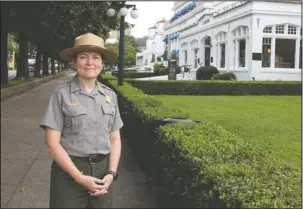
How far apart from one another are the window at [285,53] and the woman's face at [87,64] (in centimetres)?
2761

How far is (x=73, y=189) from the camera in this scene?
7.95 feet

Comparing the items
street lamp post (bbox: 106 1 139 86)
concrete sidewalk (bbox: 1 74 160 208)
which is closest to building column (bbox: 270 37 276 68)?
street lamp post (bbox: 106 1 139 86)

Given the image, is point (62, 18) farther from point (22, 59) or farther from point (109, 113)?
point (109, 113)

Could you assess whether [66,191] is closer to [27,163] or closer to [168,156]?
[168,156]

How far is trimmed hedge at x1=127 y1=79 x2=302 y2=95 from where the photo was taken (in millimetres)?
21453

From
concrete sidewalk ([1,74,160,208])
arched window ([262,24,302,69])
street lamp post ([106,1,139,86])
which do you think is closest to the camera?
concrete sidewalk ([1,74,160,208])

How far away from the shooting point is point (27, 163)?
16.6ft

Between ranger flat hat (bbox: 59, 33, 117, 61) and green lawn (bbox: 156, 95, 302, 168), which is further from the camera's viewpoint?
green lawn (bbox: 156, 95, 302, 168)

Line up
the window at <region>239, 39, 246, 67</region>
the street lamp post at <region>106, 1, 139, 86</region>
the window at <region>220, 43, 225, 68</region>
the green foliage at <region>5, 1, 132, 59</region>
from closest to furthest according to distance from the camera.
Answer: the street lamp post at <region>106, 1, 139, 86</region>
the green foliage at <region>5, 1, 132, 59</region>
the window at <region>239, 39, 246, 67</region>
the window at <region>220, 43, 225, 68</region>

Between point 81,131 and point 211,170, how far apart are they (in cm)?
120

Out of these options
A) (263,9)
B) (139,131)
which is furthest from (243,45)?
(139,131)

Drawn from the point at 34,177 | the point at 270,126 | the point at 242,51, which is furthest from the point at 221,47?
the point at 34,177

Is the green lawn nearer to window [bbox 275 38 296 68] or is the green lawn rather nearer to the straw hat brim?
the straw hat brim

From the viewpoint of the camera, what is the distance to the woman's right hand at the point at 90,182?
2363 millimetres
